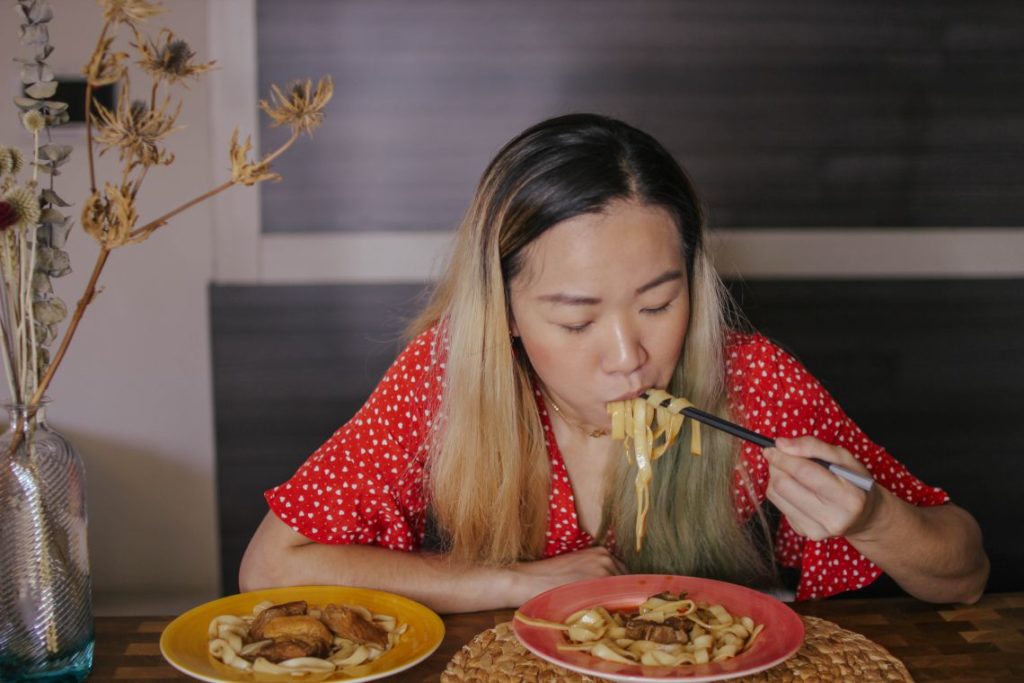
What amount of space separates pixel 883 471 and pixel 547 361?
599mm

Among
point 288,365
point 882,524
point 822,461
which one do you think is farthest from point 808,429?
point 288,365

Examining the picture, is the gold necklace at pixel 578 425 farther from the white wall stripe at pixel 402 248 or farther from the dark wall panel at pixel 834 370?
the dark wall panel at pixel 834 370

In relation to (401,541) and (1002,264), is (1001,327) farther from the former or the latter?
(401,541)

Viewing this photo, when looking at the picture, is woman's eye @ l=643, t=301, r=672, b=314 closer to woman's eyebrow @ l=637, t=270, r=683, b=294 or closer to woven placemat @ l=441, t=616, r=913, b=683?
woman's eyebrow @ l=637, t=270, r=683, b=294

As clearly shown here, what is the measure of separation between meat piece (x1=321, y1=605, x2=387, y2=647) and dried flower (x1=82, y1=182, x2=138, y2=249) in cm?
52

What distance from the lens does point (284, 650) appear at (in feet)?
4.09

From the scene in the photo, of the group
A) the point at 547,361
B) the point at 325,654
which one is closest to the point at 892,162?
the point at 547,361

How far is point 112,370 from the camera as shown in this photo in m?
2.62

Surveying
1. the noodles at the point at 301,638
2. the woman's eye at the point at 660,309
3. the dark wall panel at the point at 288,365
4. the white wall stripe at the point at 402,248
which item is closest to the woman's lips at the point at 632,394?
the woman's eye at the point at 660,309

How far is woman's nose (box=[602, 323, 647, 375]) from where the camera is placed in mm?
1499

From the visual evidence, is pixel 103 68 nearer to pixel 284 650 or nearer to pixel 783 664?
pixel 284 650

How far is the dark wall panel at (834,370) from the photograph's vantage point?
8.50 feet

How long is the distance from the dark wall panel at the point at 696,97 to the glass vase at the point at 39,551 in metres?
1.41

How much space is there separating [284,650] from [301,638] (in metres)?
0.04
